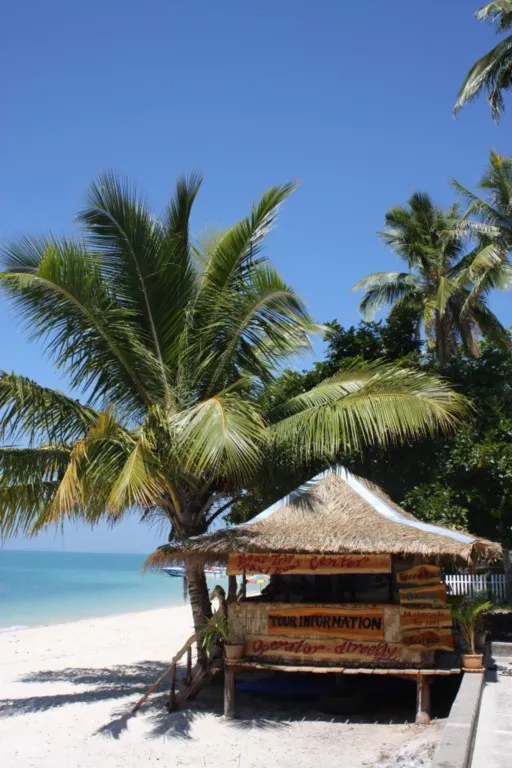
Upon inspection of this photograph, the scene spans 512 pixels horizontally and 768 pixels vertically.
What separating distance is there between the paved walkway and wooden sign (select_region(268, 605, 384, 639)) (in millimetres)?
1577

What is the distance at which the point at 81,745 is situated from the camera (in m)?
9.38

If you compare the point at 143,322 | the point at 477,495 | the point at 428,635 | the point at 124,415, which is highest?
the point at 143,322

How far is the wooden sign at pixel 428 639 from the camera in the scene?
9.79 m

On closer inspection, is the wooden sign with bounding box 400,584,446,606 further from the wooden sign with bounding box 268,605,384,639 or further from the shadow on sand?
the shadow on sand

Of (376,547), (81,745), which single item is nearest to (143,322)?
(376,547)

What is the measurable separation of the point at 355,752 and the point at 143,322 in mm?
6826

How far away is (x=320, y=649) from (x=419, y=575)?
1.67 m

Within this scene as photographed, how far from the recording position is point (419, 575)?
10.1m

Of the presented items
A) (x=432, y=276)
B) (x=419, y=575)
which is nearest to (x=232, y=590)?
(x=419, y=575)

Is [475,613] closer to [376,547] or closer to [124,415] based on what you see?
[376,547]

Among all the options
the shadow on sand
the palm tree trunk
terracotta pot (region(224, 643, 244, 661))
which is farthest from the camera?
the palm tree trunk

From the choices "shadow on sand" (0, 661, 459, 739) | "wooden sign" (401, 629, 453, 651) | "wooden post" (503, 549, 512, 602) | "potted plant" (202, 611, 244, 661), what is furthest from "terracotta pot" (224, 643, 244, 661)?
"wooden post" (503, 549, 512, 602)

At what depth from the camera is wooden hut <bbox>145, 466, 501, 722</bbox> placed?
9.74 m

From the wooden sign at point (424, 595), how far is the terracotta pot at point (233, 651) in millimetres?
2315
